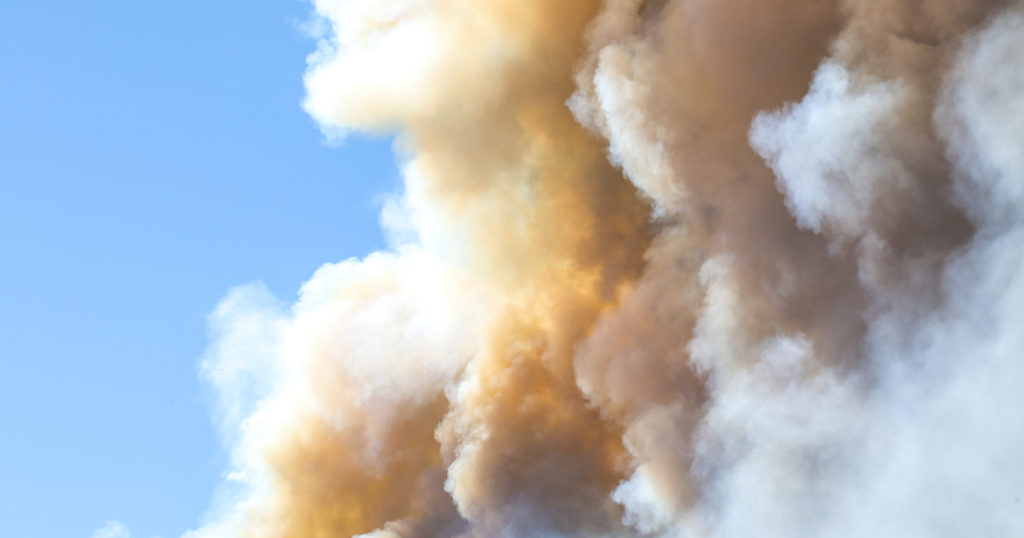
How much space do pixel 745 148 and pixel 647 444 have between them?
13264 millimetres

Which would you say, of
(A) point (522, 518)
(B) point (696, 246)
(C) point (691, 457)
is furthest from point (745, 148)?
(A) point (522, 518)

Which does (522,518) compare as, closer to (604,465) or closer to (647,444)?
(604,465)

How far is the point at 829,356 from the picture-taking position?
1578 inches

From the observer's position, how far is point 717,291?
147 feet

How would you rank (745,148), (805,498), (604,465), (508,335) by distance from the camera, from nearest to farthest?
(805,498)
(745,148)
(604,465)
(508,335)

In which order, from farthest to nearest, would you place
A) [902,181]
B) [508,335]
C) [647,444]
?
[508,335] < [647,444] < [902,181]

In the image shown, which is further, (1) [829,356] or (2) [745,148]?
(2) [745,148]

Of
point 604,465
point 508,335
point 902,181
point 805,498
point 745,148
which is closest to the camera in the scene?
point 902,181

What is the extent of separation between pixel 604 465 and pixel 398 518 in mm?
13477

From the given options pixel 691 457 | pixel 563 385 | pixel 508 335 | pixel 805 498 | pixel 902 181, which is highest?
pixel 508 335

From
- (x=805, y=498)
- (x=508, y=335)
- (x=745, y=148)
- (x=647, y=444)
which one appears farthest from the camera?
(x=508, y=335)

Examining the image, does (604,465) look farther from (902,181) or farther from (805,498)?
(902,181)

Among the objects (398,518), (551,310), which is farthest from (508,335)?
(398,518)

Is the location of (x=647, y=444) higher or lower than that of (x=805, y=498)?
higher
